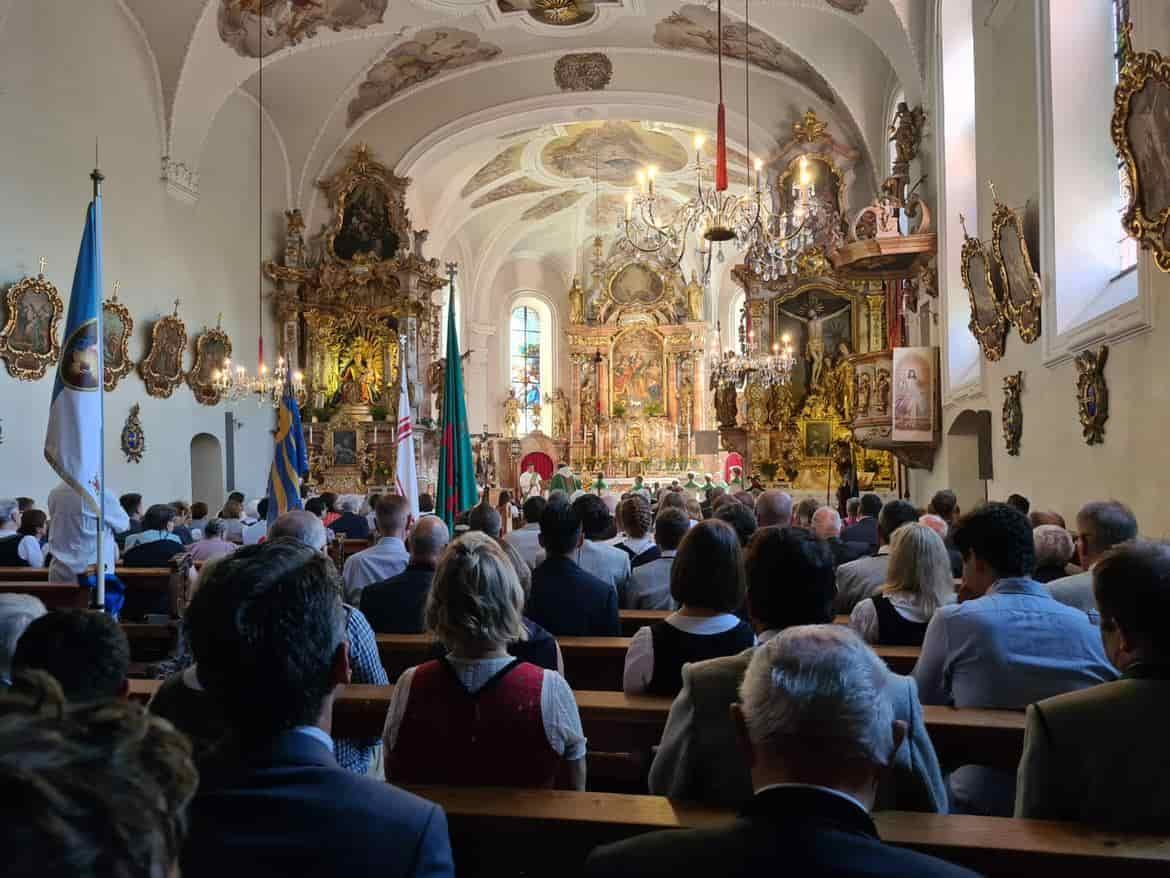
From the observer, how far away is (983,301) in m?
8.81

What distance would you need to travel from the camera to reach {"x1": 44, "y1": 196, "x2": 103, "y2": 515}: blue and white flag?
15.4 ft

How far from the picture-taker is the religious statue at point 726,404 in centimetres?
1766

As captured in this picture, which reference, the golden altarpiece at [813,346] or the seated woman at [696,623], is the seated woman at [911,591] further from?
the golden altarpiece at [813,346]

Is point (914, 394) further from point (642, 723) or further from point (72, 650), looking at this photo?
point (72, 650)

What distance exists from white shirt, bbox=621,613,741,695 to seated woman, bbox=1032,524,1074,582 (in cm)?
201

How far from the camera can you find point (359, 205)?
1791 cm

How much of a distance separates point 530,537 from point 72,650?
14.6 feet

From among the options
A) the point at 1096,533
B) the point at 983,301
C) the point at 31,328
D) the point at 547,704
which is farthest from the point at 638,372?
the point at 547,704

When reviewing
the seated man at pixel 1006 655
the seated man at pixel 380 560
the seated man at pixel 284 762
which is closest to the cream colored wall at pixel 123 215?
the seated man at pixel 380 560

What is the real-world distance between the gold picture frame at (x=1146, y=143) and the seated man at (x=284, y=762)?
504cm

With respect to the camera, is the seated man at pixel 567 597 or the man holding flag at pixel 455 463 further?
the man holding flag at pixel 455 463

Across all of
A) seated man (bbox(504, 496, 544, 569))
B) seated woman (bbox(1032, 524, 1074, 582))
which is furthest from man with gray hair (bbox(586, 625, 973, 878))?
seated man (bbox(504, 496, 544, 569))

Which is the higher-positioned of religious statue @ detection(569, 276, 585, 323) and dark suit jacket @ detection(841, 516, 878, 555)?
religious statue @ detection(569, 276, 585, 323)

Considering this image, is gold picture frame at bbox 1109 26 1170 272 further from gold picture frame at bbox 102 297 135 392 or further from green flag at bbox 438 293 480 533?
gold picture frame at bbox 102 297 135 392
